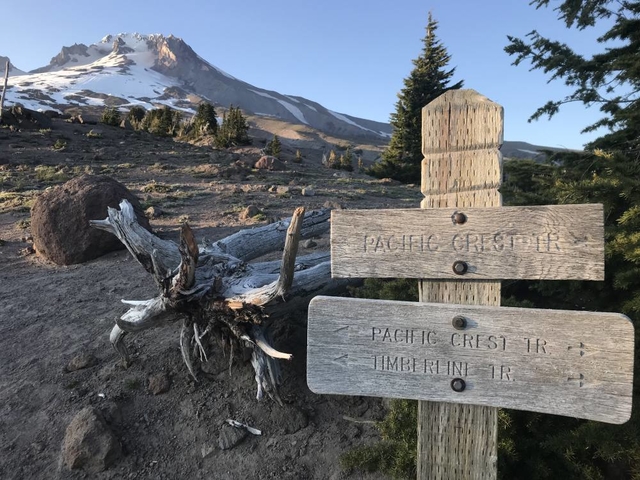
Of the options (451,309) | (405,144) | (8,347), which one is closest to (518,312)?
(451,309)

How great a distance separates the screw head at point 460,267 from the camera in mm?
1782

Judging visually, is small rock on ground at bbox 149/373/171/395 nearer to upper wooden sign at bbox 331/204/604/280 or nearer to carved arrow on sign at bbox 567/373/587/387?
upper wooden sign at bbox 331/204/604/280

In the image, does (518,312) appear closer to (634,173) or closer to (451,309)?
(451,309)

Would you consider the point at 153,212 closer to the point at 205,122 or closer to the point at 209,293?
the point at 209,293

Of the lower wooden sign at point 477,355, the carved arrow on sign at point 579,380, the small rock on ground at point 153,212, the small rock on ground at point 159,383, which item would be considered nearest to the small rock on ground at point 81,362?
the small rock on ground at point 159,383

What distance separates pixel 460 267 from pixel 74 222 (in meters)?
7.78

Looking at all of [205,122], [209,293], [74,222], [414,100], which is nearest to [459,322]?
[209,293]

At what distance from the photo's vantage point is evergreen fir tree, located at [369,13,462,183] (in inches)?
905

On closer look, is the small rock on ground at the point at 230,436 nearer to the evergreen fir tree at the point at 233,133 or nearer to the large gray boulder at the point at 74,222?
the large gray boulder at the point at 74,222

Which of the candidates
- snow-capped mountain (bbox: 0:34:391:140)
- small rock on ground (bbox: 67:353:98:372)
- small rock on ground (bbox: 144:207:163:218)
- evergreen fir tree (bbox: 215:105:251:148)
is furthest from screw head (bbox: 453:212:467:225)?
snow-capped mountain (bbox: 0:34:391:140)

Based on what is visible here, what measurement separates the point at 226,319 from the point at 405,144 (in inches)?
824

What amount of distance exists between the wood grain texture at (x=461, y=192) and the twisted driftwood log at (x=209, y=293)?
1.23 metres

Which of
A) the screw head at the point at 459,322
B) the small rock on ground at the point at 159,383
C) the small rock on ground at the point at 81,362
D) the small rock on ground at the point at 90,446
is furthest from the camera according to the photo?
the small rock on ground at the point at 81,362

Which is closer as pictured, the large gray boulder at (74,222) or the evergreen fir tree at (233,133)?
the large gray boulder at (74,222)
